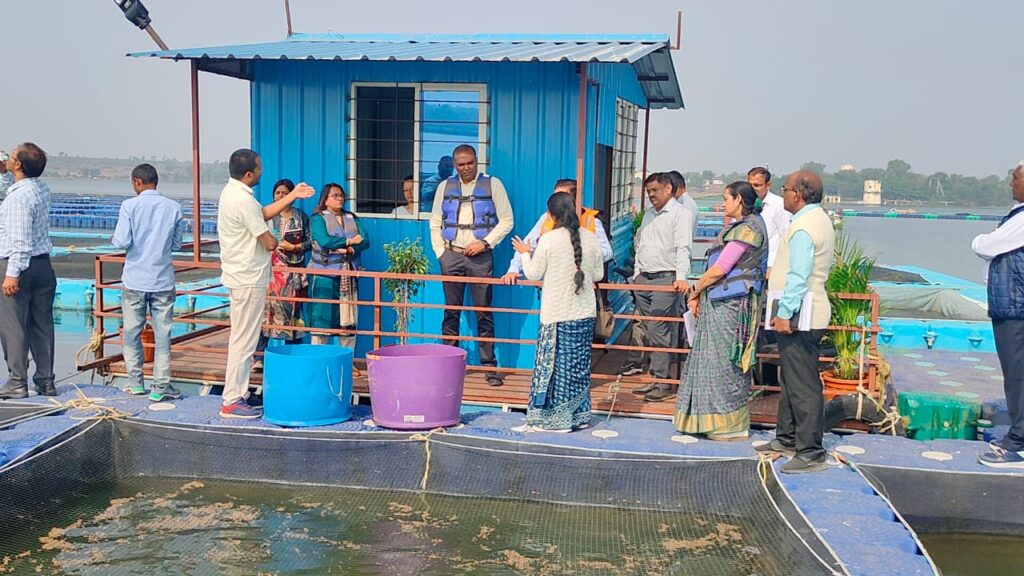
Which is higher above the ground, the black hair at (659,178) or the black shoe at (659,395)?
the black hair at (659,178)

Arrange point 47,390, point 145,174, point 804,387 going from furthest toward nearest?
point 47,390, point 145,174, point 804,387

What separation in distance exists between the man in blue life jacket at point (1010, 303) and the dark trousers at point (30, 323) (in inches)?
237

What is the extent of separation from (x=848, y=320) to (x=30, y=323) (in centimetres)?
568

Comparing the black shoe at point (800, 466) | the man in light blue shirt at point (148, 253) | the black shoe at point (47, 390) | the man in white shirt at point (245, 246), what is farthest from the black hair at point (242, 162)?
the black shoe at point (800, 466)

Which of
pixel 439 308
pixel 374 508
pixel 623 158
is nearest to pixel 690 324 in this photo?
pixel 439 308

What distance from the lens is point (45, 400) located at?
266 inches

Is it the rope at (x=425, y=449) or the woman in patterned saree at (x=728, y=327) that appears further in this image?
the rope at (x=425, y=449)

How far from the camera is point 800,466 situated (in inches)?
221

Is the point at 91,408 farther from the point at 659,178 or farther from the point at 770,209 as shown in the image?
the point at 770,209

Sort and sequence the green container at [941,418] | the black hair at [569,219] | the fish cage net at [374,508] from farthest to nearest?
the green container at [941,418] → the black hair at [569,219] → the fish cage net at [374,508]

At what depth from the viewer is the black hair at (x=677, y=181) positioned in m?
7.23

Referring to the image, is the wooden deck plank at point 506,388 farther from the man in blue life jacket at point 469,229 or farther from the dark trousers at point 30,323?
the dark trousers at point 30,323

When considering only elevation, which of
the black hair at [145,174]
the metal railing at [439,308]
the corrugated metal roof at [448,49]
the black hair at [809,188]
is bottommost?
the metal railing at [439,308]

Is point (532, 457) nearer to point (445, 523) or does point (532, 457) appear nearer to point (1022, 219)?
point (445, 523)
